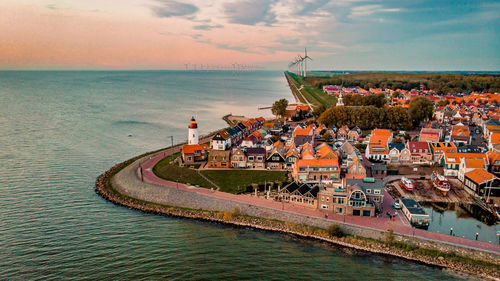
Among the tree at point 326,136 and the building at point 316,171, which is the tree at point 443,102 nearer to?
the tree at point 326,136

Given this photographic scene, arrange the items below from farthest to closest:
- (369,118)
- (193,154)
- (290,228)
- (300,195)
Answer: (369,118), (193,154), (300,195), (290,228)

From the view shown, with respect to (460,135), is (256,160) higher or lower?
lower

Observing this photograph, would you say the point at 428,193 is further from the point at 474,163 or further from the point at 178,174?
the point at 178,174

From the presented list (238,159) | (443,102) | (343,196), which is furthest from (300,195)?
(443,102)

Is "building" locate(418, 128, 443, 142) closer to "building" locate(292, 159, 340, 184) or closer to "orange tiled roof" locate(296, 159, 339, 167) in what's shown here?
"orange tiled roof" locate(296, 159, 339, 167)

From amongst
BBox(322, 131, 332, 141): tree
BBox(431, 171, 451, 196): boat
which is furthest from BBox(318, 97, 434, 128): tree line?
BBox(431, 171, 451, 196): boat

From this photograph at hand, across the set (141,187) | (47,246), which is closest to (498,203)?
(141,187)
